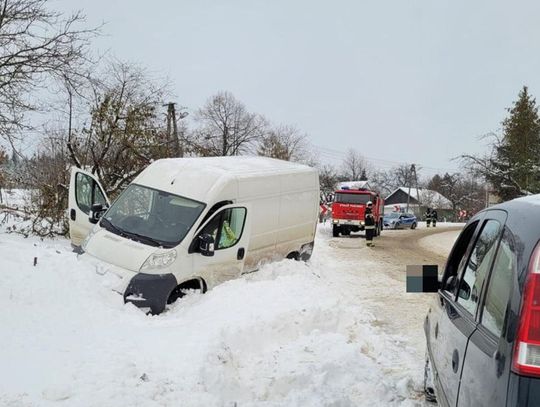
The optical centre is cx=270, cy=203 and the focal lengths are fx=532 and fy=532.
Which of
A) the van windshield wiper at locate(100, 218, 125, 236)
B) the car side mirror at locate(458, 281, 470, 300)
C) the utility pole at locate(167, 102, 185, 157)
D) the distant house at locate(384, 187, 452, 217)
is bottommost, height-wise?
the distant house at locate(384, 187, 452, 217)

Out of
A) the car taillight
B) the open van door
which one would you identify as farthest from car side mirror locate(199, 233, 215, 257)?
the car taillight

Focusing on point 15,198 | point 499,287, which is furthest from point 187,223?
point 15,198

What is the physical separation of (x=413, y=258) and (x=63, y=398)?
1478 centimetres

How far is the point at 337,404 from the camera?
4.45 metres

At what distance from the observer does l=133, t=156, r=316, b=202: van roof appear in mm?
9070

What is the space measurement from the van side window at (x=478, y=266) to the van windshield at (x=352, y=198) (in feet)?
80.1

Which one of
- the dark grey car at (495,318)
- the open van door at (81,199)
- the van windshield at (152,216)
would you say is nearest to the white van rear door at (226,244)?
the van windshield at (152,216)

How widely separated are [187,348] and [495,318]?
3433 mm

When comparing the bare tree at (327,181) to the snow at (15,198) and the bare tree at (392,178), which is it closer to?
the bare tree at (392,178)

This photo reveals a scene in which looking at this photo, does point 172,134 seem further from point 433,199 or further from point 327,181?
point 433,199

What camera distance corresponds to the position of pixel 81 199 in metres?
10.3

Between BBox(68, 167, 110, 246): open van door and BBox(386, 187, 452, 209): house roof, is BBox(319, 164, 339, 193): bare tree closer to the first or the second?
BBox(386, 187, 452, 209): house roof

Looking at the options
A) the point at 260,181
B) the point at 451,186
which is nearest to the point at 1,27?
the point at 260,181

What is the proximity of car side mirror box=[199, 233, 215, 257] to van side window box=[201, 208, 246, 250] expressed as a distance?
0.24 meters
